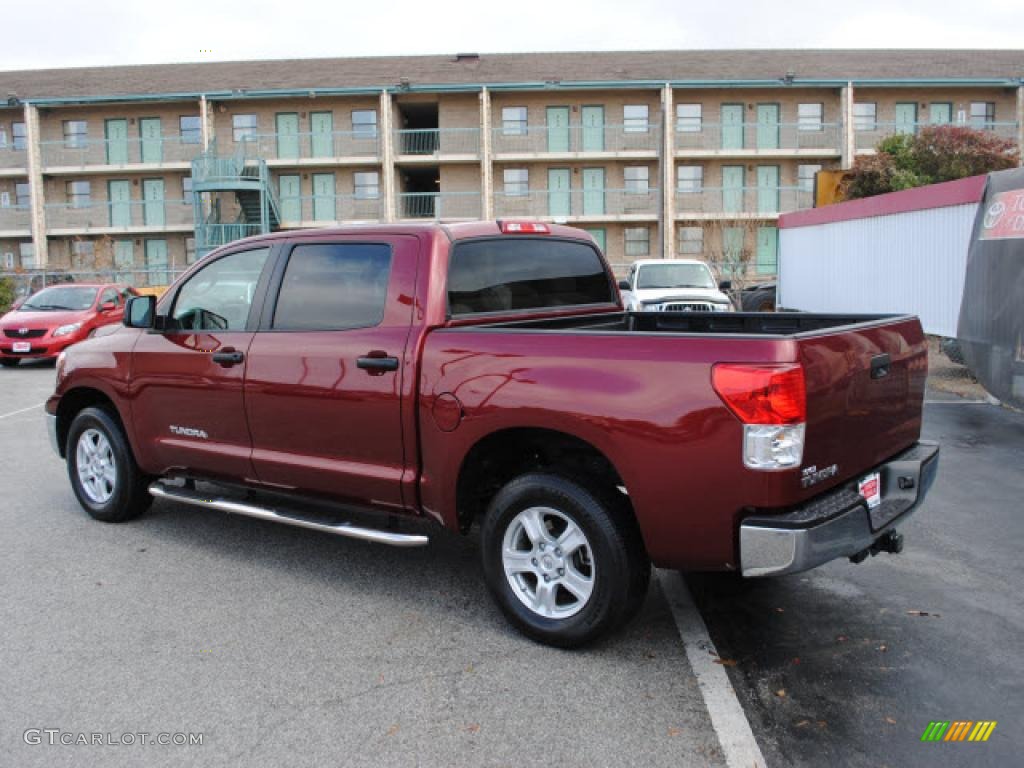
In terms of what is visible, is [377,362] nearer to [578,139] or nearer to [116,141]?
[578,139]

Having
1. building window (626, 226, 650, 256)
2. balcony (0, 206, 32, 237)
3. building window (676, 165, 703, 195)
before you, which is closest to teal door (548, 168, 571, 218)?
building window (626, 226, 650, 256)

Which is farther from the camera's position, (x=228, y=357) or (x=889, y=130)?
(x=889, y=130)

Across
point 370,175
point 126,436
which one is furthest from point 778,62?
point 126,436

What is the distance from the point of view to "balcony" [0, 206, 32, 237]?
135 ft

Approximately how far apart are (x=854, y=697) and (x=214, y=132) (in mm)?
42033

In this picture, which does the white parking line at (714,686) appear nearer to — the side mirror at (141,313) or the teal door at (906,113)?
the side mirror at (141,313)

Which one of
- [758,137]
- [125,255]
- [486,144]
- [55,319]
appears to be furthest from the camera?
[125,255]

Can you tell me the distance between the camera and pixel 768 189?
39875 mm

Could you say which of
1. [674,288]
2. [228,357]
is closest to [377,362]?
[228,357]

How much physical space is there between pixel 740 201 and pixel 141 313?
1461 inches

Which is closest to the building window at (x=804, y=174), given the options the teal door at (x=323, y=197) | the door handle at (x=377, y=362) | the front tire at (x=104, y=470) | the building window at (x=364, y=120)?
the building window at (x=364, y=120)

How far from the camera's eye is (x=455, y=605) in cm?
453

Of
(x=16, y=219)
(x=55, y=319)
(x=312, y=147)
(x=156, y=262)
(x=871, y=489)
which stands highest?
(x=312, y=147)

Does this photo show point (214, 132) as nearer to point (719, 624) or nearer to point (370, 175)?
point (370, 175)
